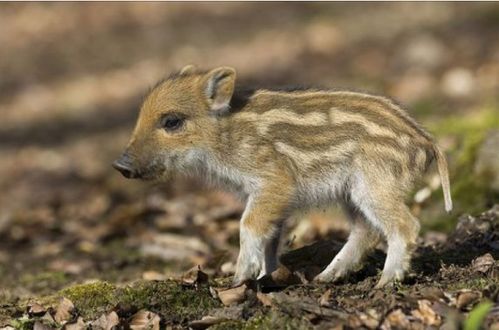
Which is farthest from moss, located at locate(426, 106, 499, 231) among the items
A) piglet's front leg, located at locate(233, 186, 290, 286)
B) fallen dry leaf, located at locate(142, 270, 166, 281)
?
piglet's front leg, located at locate(233, 186, 290, 286)

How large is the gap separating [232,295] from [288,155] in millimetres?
1228

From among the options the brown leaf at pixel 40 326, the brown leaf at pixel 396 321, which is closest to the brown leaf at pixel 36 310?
the brown leaf at pixel 40 326

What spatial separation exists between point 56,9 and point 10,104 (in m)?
6.83

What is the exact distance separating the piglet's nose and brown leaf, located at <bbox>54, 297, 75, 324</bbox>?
1142 millimetres

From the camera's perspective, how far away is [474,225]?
741 centimetres

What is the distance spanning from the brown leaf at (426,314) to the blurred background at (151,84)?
2.57m

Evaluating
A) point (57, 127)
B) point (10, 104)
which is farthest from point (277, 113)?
point (10, 104)

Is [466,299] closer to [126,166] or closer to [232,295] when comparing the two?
[232,295]

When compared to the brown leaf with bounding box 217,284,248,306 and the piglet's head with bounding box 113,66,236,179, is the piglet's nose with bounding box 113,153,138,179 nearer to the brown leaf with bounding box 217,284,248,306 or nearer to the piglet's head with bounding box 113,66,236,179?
the piglet's head with bounding box 113,66,236,179

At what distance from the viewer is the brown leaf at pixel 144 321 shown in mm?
5457

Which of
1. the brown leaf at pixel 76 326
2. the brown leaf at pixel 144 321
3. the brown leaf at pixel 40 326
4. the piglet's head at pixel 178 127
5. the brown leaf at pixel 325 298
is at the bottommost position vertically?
the brown leaf at pixel 40 326

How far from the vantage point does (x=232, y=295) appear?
5.65 m

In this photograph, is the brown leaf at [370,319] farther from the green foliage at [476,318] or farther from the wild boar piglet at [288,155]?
the wild boar piglet at [288,155]

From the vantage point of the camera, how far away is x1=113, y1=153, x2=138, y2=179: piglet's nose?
674 centimetres
